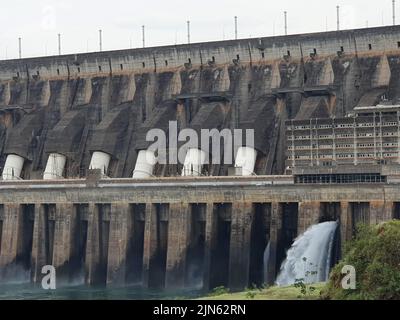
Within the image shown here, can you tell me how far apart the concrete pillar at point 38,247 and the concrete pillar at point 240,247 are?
1940 cm

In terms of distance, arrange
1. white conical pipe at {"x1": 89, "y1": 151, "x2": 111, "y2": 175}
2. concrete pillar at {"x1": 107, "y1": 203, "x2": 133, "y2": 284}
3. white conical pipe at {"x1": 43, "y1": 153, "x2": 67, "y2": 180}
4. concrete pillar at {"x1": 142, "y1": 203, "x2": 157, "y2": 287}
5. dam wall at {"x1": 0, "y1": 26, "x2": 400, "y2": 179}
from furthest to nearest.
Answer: white conical pipe at {"x1": 43, "y1": 153, "x2": 67, "y2": 180}, white conical pipe at {"x1": 89, "y1": 151, "x2": 111, "y2": 175}, dam wall at {"x1": 0, "y1": 26, "x2": 400, "y2": 179}, concrete pillar at {"x1": 107, "y1": 203, "x2": 133, "y2": 284}, concrete pillar at {"x1": 142, "y1": 203, "x2": 157, "y2": 287}

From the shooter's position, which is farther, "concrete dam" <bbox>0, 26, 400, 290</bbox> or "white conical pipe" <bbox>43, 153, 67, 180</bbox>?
"white conical pipe" <bbox>43, 153, 67, 180</bbox>

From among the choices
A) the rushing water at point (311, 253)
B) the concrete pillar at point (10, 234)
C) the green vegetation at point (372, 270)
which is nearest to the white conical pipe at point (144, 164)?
the concrete pillar at point (10, 234)

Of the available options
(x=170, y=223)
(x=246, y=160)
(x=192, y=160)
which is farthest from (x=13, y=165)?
(x=246, y=160)

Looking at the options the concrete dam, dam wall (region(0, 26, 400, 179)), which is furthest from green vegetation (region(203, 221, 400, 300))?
dam wall (region(0, 26, 400, 179))

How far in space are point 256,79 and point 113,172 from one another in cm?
1472

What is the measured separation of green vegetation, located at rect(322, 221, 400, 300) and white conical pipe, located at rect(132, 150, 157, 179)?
46.8 metres

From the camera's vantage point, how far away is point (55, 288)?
9056 centimetres

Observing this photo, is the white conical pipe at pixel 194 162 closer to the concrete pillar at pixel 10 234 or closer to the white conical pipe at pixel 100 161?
the white conical pipe at pixel 100 161

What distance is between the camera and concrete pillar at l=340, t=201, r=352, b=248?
7519 centimetres

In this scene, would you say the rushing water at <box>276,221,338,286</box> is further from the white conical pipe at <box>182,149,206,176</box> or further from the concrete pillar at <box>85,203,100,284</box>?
the concrete pillar at <box>85,203,100,284</box>

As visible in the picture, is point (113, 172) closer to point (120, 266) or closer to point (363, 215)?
point (120, 266)

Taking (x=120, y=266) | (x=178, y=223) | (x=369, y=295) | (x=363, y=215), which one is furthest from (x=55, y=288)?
(x=369, y=295)

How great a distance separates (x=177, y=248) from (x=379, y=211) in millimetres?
16604
